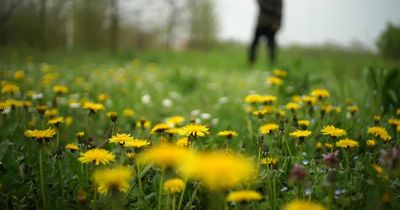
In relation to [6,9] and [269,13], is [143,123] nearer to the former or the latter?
[269,13]

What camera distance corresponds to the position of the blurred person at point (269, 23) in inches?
262

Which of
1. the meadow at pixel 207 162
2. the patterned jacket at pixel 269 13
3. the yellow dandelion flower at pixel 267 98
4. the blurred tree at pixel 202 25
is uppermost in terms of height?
the blurred tree at pixel 202 25

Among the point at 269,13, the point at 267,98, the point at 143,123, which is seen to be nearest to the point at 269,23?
the point at 269,13

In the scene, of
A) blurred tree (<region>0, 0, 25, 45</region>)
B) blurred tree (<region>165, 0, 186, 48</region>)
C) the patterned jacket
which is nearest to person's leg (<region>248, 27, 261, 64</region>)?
the patterned jacket

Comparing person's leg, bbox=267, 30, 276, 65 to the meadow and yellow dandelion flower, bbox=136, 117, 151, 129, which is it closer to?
the meadow

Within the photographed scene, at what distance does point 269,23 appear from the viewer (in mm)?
6645

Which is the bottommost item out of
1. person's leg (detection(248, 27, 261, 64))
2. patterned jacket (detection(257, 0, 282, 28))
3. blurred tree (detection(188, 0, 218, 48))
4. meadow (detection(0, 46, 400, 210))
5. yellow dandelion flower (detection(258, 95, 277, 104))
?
meadow (detection(0, 46, 400, 210))

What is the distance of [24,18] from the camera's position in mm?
14797

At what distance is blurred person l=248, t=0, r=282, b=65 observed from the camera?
6.66 meters

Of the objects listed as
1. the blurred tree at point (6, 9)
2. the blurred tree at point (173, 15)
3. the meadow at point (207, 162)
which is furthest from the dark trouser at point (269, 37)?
the blurred tree at point (173, 15)

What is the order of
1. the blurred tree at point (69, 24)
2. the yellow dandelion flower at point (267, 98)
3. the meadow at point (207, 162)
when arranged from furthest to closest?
1. the blurred tree at point (69, 24)
2. the yellow dandelion flower at point (267, 98)
3. the meadow at point (207, 162)

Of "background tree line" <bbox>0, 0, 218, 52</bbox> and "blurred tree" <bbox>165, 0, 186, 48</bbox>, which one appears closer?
"background tree line" <bbox>0, 0, 218, 52</bbox>

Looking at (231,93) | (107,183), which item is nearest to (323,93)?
(107,183)

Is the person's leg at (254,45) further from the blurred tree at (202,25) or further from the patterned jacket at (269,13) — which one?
the blurred tree at (202,25)
